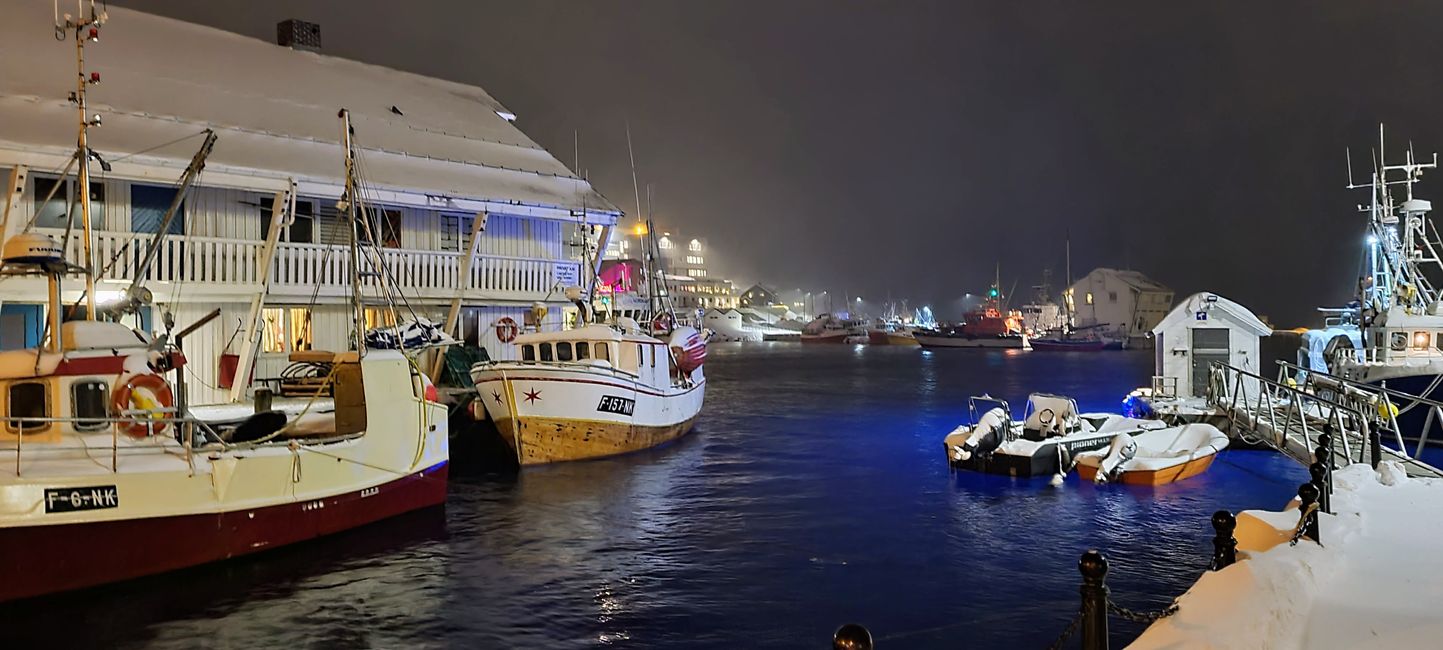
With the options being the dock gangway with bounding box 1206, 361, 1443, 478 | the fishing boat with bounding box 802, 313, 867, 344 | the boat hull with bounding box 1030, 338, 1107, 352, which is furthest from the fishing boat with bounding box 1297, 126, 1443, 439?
the fishing boat with bounding box 802, 313, 867, 344

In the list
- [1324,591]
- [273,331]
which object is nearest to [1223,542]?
[1324,591]

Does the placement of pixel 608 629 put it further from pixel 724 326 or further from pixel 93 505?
pixel 724 326

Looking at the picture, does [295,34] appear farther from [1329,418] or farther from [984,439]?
[1329,418]

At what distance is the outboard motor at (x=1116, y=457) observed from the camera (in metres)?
23.1

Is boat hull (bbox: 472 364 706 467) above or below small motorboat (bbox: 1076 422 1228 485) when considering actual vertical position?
above

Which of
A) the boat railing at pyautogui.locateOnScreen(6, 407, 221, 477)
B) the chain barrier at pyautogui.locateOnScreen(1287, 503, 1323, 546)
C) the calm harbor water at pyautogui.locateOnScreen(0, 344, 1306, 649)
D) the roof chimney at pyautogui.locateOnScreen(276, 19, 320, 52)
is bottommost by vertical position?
the calm harbor water at pyautogui.locateOnScreen(0, 344, 1306, 649)

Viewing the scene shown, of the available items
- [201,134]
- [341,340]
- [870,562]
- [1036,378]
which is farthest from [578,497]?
[1036,378]

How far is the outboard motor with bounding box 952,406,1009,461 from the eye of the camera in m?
25.3

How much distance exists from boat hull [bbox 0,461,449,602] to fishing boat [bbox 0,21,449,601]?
2 cm

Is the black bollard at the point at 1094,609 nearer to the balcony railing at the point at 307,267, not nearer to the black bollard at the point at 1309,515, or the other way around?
the black bollard at the point at 1309,515

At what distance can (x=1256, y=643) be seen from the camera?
23.5 ft

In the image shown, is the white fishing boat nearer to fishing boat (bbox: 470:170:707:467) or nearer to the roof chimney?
fishing boat (bbox: 470:170:707:467)

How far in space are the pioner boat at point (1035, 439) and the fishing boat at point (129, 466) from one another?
15294 millimetres

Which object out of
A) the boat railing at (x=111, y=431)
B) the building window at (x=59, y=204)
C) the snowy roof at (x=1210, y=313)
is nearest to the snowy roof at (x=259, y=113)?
the building window at (x=59, y=204)
